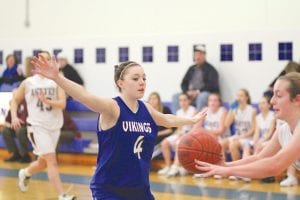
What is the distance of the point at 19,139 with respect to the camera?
1144 cm

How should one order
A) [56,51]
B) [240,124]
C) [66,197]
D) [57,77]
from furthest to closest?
[56,51] → [240,124] → [66,197] → [57,77]

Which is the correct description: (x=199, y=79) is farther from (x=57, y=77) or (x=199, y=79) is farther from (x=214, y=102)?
(x=57, y=77)

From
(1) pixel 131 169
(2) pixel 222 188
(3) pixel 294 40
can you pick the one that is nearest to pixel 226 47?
(3) pixel 294 40

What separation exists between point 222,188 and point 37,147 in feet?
9.54

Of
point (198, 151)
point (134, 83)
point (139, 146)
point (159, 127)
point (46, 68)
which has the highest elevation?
point (46, 68)

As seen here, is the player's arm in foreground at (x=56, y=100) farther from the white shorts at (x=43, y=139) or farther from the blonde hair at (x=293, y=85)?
the blonde hair at (x=293, y=85)

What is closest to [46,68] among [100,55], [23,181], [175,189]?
[23,181]

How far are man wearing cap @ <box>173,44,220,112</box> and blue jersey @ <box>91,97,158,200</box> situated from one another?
21.0 feet

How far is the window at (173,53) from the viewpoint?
38.8 feet

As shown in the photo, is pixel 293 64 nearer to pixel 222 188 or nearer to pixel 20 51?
pixel 222 188

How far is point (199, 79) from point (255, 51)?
4.08 ft

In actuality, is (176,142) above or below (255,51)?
below

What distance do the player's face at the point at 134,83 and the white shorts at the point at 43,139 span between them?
311 cm

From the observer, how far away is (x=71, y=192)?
7.96m
